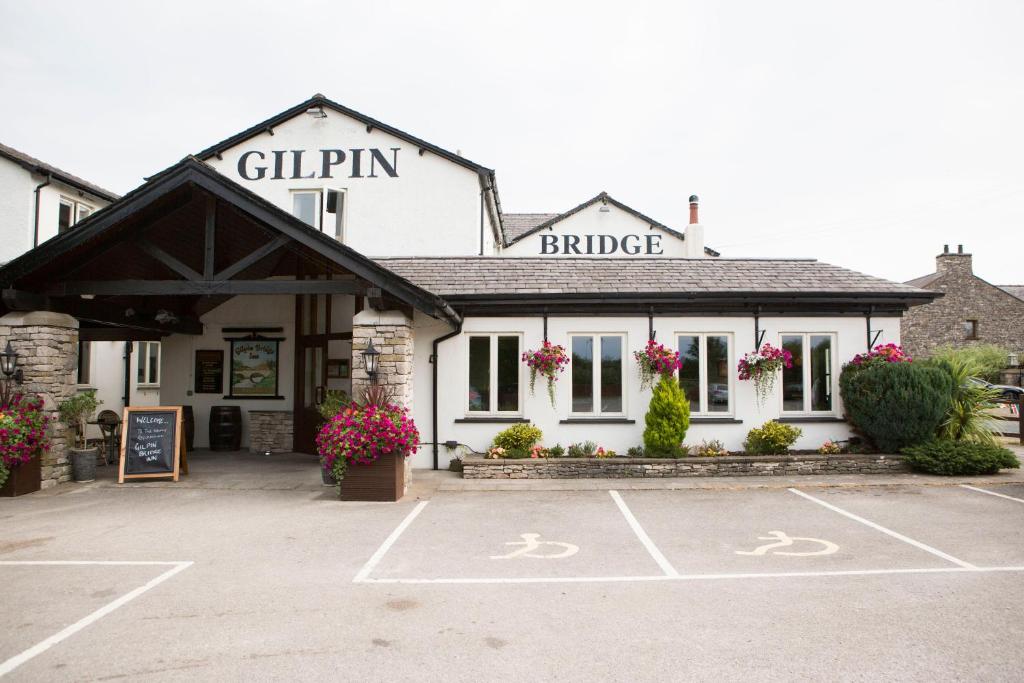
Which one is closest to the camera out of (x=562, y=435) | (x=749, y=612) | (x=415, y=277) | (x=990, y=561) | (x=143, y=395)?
(x=749, y=612)

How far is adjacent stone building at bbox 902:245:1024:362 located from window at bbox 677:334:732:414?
1160 inches

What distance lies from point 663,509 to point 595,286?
185 inches

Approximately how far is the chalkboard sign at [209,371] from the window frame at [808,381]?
40.3ft

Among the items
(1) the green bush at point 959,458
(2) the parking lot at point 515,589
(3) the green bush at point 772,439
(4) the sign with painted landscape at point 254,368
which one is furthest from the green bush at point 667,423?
(4) the sign with painted landscape at point 254,368

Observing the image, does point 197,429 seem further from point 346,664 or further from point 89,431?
point 346,664

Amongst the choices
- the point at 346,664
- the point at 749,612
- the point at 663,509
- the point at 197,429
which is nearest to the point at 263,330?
the point at 197,429

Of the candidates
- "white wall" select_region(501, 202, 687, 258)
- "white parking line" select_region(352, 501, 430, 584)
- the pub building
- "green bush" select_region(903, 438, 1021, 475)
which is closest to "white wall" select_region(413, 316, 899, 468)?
the pub building

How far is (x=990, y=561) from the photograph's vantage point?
5938mm

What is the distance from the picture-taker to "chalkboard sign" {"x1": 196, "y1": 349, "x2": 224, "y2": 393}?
14375 millimetres

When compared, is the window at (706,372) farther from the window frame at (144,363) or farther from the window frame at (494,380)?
the window frame at (144,363)

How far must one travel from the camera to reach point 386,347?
947cm

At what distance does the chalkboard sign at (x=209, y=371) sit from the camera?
47.2 ft

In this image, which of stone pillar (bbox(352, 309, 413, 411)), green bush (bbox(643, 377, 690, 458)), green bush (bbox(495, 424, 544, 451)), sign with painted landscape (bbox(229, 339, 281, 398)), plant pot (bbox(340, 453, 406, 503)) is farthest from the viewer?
sign with painted landscape (bbox(229, 339, 281, 398))

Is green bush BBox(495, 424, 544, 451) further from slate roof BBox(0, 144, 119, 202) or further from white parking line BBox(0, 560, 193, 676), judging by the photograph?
slate roof BBox(0, 144, 119, 202)
